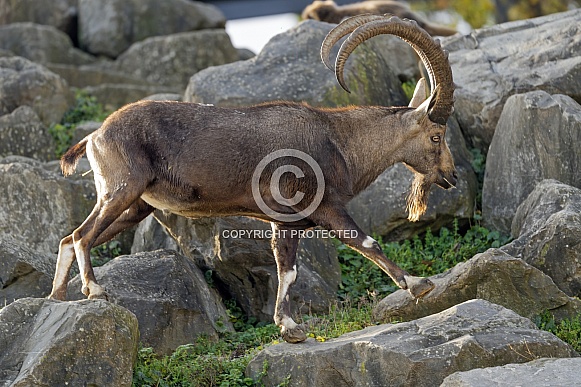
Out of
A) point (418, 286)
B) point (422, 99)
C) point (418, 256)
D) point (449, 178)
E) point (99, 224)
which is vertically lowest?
point (418, 256)

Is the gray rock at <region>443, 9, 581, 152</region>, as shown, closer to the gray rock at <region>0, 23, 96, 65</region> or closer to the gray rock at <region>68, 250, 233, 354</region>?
the gray rock at <region>68, 250, 233, 354</region>

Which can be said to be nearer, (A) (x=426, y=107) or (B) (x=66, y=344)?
(B) (x=66, y=344)

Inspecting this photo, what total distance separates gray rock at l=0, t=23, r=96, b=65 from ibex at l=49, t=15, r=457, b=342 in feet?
35.6

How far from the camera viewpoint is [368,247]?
337 inches

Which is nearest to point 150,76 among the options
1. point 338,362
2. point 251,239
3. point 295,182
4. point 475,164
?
point 475,164

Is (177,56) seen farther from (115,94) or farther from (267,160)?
(267,160)

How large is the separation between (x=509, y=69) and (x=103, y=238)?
642 cm

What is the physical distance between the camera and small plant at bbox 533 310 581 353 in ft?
29.3

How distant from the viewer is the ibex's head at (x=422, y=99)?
9109 millimetres

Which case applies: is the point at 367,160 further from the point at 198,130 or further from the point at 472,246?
the point at 472,246

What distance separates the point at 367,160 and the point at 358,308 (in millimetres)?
1730

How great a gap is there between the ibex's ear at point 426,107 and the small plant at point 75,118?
6.33 metres

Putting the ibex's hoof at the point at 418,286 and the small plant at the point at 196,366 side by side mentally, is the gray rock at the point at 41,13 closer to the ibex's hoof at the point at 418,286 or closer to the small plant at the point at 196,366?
the small plant at the point at 196,366

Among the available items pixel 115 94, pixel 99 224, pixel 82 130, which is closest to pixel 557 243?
pixel 99 224
